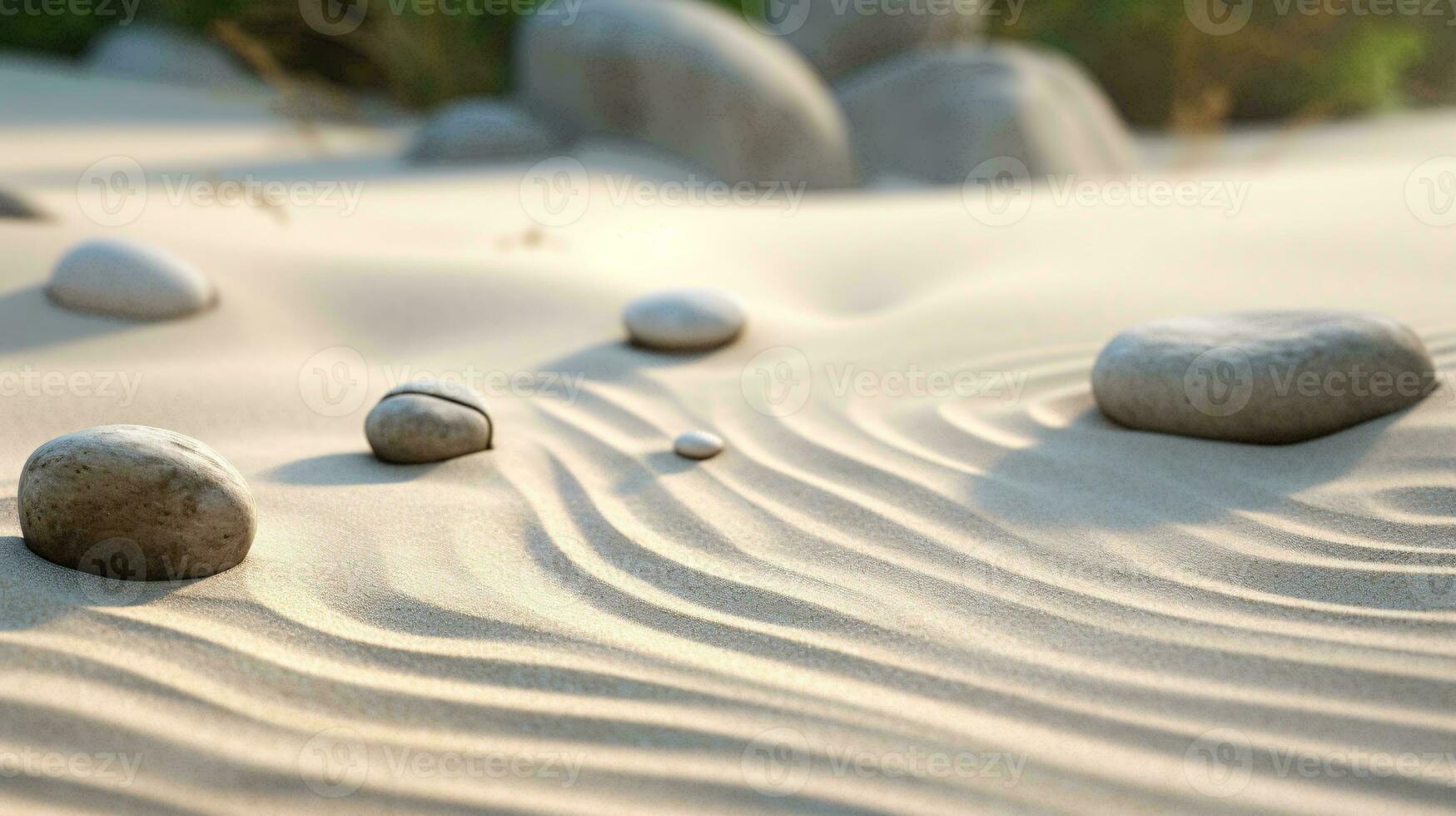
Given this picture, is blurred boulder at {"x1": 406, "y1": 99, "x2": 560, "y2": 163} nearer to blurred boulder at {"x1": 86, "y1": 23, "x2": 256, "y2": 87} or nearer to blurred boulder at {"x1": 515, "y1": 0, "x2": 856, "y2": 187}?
blurred boulder at {"x1": 515, "y1": 0, "x2": 856, "y2": 187}

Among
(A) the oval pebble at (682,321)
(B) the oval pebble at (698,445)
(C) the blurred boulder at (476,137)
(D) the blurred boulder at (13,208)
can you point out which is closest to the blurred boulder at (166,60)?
(C) the blurred boulder at (476,137)

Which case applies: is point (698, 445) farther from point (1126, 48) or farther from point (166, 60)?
point (1126, 48)

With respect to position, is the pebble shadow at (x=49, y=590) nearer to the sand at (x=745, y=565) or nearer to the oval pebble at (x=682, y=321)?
the sand at (x=745, y=565)

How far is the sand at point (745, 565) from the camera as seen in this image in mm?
1681

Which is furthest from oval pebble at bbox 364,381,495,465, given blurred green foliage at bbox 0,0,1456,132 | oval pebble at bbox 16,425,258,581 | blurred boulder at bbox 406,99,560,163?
blurred green foliage at bbox 0,0,1456,132

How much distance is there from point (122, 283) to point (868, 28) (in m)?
6.54

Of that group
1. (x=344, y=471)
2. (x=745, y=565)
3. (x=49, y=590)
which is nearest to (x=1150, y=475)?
(x=745, y=565)

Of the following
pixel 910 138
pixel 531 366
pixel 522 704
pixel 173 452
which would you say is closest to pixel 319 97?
pixel 910 138

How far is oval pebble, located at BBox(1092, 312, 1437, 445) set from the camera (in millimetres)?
2725

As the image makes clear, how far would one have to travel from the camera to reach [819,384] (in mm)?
3436

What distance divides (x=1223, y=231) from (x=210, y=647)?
422cm

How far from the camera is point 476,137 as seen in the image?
7434 millimetres

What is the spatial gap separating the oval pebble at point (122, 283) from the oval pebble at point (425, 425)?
4.34 ft

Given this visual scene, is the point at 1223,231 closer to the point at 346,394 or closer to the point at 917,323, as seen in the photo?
the point at 917,323
